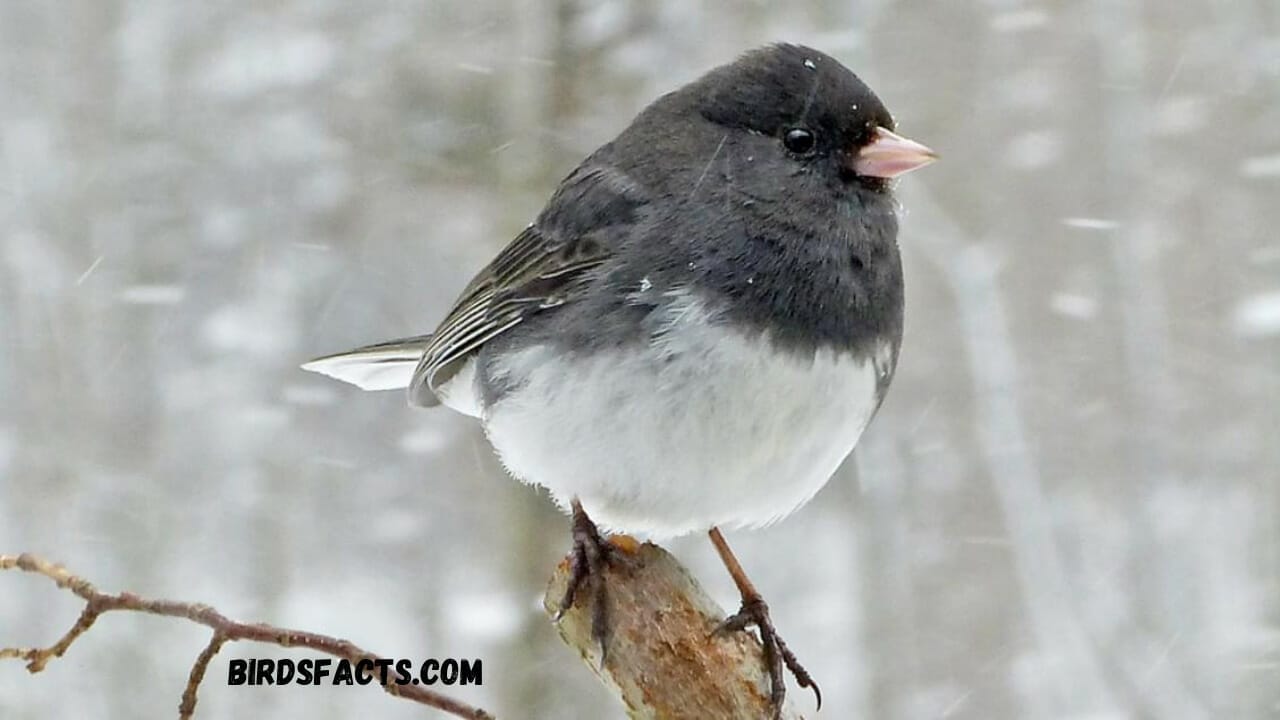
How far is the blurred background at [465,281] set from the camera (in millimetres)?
3557

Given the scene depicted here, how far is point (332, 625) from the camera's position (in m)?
3.54

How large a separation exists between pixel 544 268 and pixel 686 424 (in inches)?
15.6

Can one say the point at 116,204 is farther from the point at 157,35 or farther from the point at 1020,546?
the point at 1020,546

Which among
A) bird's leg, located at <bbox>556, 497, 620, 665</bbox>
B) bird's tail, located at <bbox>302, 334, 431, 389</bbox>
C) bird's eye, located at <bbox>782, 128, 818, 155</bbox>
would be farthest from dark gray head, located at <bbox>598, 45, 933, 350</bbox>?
bird's tail, located at <bbox>302, 334, 431, 389</bbox>

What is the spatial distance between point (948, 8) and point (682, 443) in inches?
96.0

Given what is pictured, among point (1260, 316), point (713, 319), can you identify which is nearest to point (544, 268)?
point (713, 319)

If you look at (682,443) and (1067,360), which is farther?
(1067,360)

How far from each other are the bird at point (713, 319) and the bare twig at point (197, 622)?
0.53 meters

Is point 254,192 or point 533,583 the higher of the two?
point 254,192

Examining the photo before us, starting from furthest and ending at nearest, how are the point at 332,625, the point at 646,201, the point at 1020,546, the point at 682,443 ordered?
the point at 1020,546, the point at 332,625, the point at 646,201, the point at 682,443

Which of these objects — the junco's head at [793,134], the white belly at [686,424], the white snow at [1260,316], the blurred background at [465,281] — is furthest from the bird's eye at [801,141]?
the white snow at [1260,316]

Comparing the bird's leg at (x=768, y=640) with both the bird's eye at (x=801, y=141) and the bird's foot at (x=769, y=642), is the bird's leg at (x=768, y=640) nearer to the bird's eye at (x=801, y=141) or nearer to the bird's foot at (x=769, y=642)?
the bird's foot at (x=769, y=642)

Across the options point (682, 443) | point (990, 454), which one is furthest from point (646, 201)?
point (990, 454)


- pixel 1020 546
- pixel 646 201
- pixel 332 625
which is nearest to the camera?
pixel 646 201
